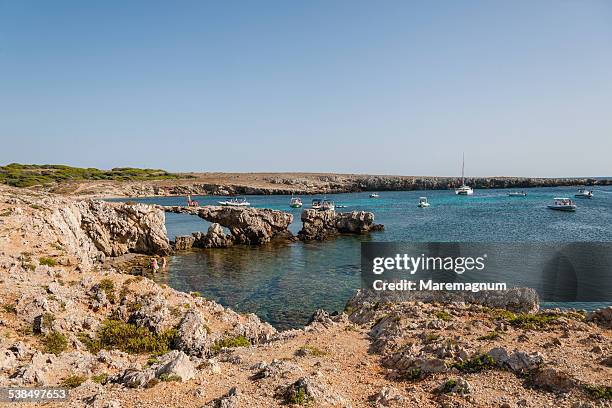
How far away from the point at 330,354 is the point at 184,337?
660cm

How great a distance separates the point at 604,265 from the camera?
3509cm

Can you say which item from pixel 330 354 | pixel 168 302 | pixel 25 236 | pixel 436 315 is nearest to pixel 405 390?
pixel 330 354

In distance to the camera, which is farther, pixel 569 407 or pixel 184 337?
pixel 184 337

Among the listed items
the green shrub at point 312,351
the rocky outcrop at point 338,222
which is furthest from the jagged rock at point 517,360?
the rocky outcrop at point 338,222

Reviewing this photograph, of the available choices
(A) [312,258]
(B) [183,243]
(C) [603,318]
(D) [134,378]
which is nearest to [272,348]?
(D) [134,378]

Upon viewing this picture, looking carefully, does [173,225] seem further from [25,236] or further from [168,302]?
[168,302]

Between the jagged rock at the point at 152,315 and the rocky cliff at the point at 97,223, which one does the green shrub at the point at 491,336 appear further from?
the rocky cliff at the point at 97,223

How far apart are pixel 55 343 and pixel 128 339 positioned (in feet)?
8.95

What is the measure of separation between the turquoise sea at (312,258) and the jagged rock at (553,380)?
50.1 ft

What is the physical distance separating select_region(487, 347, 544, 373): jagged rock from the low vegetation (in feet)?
41.7

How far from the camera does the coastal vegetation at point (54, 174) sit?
121 metres

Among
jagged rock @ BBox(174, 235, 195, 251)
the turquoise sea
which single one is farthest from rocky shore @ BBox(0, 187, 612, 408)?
jagged rock @ BBox(174, 235, 195, 251)

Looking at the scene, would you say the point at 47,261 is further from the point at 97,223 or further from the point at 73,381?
the point at 97,223

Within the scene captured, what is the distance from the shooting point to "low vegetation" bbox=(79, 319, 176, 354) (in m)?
16.0
